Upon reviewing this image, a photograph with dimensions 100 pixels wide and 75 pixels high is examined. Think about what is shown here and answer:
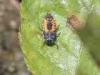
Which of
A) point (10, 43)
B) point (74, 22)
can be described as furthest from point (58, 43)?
point (10, 43)

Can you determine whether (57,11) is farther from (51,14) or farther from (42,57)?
(42,57)

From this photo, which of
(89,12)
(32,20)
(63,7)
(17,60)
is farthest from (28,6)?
(17,60)

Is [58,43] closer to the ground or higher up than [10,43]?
higher up

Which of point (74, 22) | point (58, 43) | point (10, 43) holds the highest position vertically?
point (74, 22)

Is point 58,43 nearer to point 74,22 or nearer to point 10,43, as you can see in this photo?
point 74,22

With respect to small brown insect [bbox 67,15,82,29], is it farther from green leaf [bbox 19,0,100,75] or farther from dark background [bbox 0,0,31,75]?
dark background [bbox 0,0,31,75]

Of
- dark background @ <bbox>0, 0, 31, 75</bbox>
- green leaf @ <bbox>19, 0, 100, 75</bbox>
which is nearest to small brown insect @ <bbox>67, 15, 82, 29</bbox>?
green leaf @ <bbox>19, 0, 100, 75</bbox>

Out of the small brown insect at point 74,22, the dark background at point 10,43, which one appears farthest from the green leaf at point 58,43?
the dark background at point 10,43
